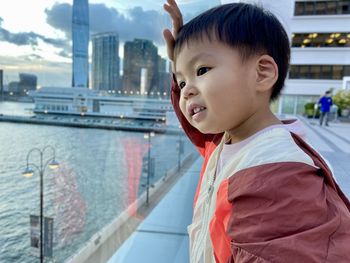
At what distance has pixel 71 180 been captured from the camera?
456 inches

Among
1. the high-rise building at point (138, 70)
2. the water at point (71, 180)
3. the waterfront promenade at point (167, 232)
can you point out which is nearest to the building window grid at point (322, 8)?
the water at point (71, 180)

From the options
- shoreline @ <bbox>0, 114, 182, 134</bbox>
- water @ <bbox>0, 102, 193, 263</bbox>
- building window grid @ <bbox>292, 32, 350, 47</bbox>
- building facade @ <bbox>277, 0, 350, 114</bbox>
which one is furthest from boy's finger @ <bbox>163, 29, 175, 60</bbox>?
building window grid @ <bbox>292, 32, 350, 47</bbox>

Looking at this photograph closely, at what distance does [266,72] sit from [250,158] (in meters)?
0.14

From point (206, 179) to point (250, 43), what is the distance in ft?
0.76

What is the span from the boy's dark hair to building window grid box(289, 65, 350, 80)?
40.8 ft

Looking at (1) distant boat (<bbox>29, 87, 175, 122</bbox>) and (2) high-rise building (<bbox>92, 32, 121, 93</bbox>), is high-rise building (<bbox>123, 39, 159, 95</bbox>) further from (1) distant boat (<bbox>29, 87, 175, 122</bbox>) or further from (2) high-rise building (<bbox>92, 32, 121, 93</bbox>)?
(1) distant boat (<bbox>29, 87, 175, 122</bbox>)

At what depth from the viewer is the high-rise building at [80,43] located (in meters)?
4.65

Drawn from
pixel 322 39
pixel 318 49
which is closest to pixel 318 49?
pixel 318 49

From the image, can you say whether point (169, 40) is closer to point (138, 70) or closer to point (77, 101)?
point (138, 70)

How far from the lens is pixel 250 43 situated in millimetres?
380

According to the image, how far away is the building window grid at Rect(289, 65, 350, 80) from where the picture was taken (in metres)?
11.7

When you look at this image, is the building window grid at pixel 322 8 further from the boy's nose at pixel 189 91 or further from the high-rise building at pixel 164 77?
the boy's nose at pixel 189 91

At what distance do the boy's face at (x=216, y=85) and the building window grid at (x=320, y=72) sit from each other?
12.5m

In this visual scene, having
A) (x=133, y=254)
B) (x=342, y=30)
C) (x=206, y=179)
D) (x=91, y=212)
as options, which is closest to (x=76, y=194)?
(x=91, y=212)
